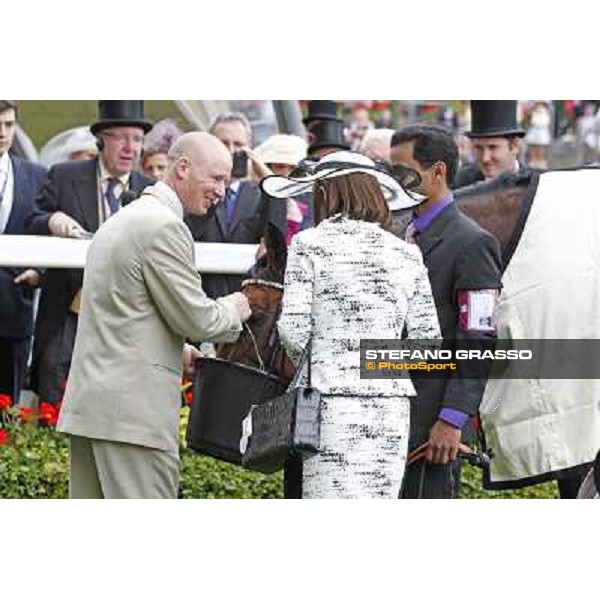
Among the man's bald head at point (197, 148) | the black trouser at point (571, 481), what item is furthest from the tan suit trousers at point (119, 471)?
the black trouser at point (571, 481)

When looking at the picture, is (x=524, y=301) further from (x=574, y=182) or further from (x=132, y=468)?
(x=132, y=468)

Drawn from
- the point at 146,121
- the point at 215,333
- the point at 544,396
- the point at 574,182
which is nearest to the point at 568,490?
the point at 544,396

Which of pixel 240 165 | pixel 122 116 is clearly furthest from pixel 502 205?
pixel 122 116

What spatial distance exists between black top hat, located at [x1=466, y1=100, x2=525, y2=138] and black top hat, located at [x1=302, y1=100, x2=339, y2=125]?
118 cm

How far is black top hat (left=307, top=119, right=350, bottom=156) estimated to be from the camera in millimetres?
9148

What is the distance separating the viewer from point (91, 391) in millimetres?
6637

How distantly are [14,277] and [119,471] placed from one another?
1712mm

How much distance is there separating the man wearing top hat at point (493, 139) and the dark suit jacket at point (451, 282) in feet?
3.69

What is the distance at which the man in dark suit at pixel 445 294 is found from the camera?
6.80m

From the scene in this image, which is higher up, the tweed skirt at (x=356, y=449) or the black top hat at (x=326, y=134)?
the black top hat at (x=326, y=134)

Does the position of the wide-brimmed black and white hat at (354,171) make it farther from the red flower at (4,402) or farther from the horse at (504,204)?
the red flower at (4,402)

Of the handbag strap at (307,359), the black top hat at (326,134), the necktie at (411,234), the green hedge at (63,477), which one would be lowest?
the green hedge at (63,477)

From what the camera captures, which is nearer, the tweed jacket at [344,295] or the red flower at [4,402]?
the tweed jacket at [344,295]

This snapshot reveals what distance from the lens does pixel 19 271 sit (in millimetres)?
8141
